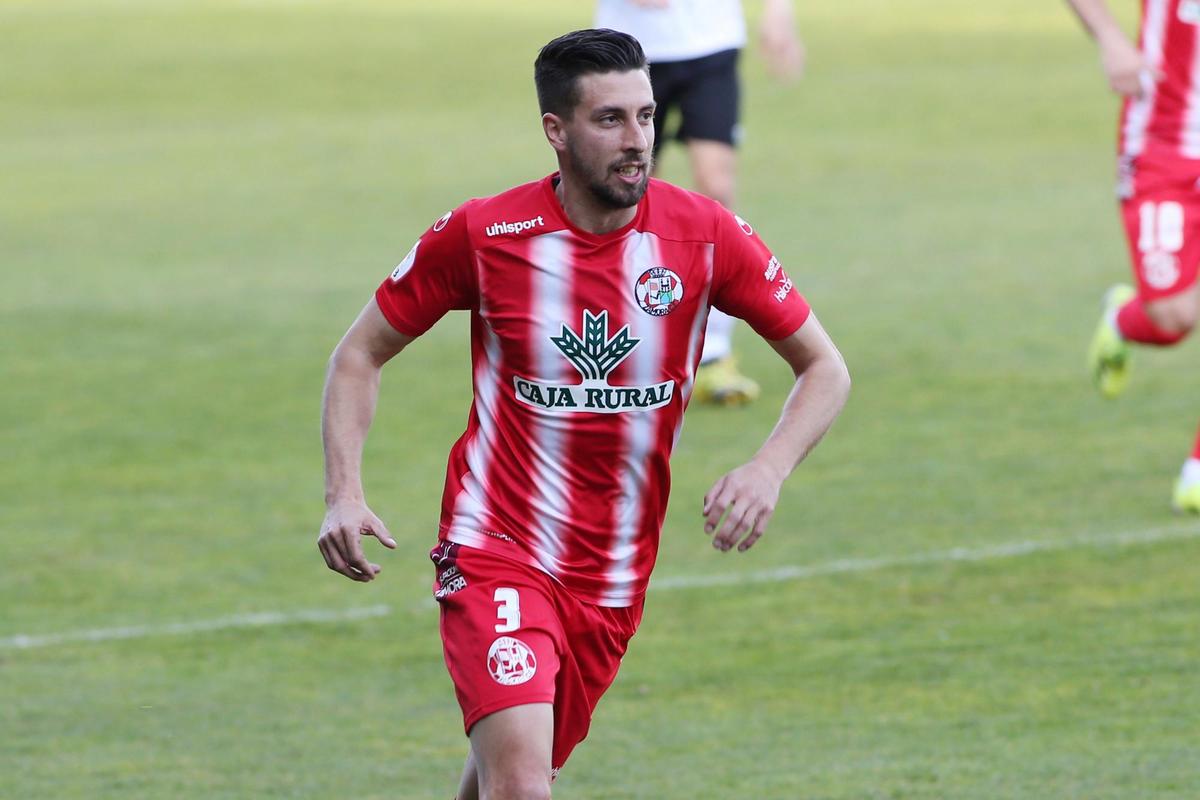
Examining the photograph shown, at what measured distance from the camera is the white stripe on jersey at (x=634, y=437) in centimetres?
486

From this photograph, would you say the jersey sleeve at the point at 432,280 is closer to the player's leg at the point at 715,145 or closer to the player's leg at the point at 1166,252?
the player's leg at the point at 1166,252

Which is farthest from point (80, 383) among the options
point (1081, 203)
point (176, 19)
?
point (176, 19)

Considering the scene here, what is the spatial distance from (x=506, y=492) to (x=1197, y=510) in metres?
4.25

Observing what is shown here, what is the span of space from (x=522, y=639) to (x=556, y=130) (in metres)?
1.14

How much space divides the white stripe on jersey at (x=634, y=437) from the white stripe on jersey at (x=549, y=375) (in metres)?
0.14

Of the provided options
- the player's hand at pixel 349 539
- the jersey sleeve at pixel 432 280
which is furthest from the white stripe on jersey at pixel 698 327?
the player's hand at pixel 349 539

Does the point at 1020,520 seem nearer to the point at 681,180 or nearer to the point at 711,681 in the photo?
the point at 711,681

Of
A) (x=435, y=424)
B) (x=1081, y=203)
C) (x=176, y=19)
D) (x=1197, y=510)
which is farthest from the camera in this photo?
(x=176, y=19)

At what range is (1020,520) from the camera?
8.60 meters

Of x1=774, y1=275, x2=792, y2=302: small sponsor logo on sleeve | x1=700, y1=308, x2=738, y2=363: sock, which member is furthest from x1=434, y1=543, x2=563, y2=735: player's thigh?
x1=700, y1=308, x2=738, y2=363: sock

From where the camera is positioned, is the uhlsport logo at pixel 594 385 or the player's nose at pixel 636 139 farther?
the uhlsport logo at pixel 594 385

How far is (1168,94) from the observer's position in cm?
874

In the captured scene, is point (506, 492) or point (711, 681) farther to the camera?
point (711, 681)

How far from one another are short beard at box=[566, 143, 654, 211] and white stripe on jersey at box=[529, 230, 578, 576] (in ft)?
0.54
